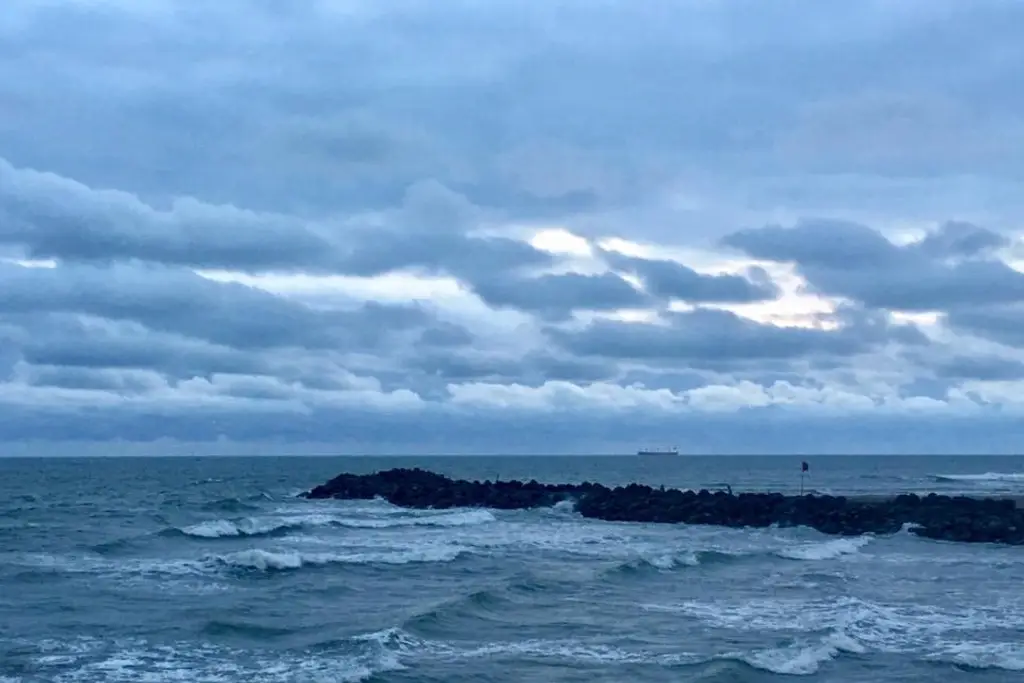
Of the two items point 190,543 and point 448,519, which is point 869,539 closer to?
point 448,519

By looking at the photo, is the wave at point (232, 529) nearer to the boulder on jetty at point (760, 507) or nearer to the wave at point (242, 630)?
the boulder on jetty at point (760, 507)

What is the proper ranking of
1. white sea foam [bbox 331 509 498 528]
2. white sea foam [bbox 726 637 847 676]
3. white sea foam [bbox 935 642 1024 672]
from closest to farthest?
white sea foam [bbox 726 637 847 676] < white sea foam [bbox 935 642 1024 672] < white sea foam [bbox 331 509 498 528]

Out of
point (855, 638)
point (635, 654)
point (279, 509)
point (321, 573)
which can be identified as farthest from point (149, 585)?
point (279, 509)

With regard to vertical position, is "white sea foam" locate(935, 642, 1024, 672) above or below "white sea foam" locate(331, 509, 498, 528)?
below

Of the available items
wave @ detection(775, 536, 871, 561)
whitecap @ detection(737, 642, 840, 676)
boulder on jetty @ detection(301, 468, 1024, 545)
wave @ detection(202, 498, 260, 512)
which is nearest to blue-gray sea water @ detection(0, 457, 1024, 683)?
whitecap @ detection(737, 642, 840, 676)

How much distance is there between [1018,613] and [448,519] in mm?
27306

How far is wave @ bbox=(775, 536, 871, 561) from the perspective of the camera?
33156 mm

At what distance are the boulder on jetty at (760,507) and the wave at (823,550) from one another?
4.42m

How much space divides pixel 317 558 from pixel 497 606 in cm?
984

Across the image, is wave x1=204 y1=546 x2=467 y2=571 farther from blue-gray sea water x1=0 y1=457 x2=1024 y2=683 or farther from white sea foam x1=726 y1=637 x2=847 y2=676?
white sea foam x1=726 y1=637 x2=847 y2=676

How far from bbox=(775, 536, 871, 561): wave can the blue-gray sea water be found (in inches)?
6.0

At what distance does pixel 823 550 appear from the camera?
34.4m

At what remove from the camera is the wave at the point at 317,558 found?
3009 cm

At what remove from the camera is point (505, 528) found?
43.3 meters
